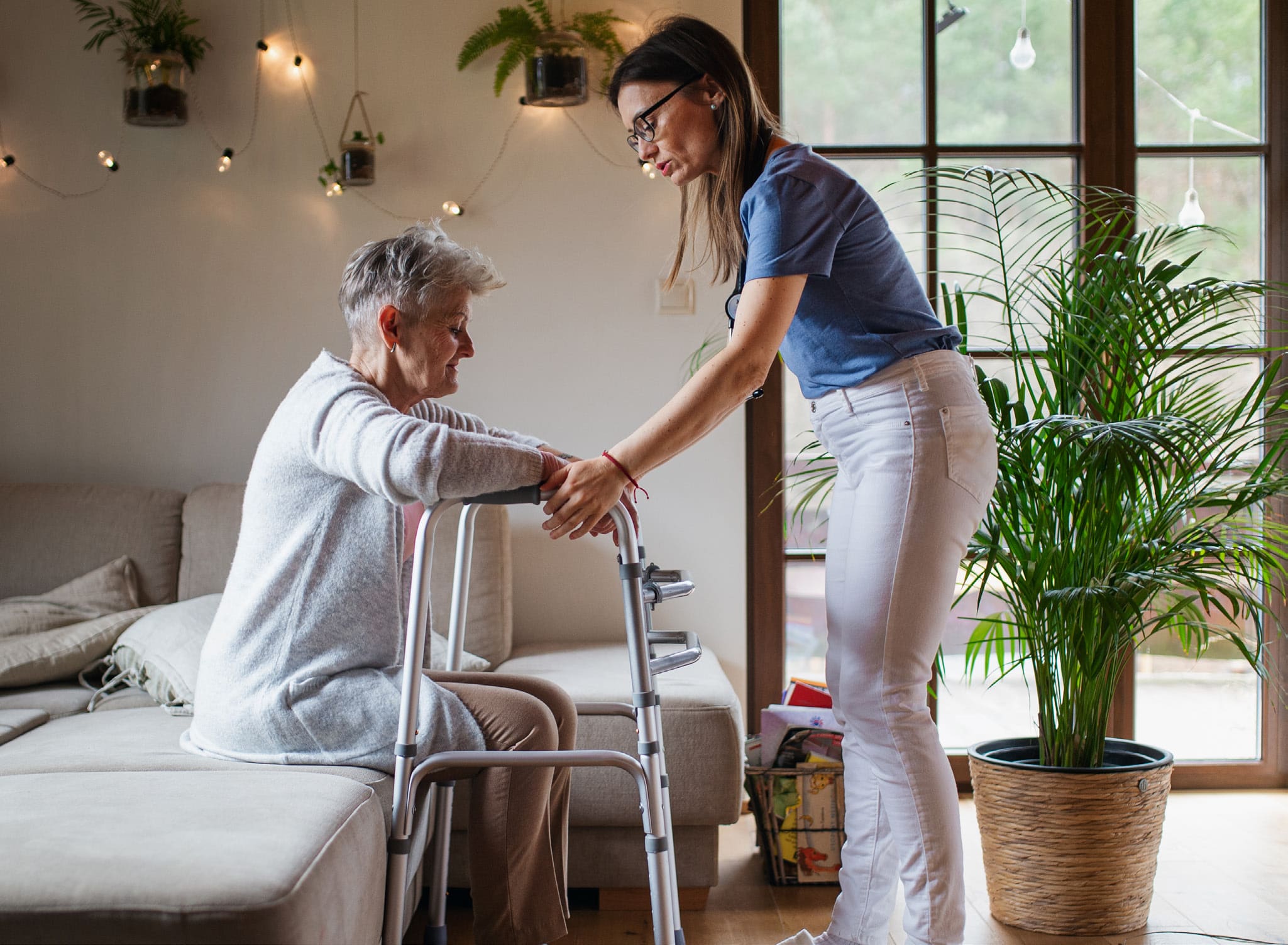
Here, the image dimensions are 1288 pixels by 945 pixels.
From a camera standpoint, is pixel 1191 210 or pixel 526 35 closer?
pixel 526 35

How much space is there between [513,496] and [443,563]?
123cm

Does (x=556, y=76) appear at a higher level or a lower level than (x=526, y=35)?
lower

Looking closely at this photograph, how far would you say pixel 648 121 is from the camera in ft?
5.39

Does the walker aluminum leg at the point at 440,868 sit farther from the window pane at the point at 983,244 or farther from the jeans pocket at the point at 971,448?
the window pane at the point at 983,244

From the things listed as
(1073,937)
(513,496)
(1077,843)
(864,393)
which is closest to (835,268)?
(864,393)

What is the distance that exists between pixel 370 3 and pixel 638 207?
886 mm

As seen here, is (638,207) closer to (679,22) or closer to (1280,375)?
(679,22)

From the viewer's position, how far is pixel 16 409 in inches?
114

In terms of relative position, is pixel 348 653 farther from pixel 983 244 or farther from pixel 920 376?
pixel 983 244

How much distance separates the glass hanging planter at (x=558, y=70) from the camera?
2.71 m

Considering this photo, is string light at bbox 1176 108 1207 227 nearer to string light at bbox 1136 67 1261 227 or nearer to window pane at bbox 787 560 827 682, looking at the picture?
string light at bbox 1136 67 1261 227

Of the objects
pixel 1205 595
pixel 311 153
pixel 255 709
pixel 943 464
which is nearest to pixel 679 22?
pixel 943 464

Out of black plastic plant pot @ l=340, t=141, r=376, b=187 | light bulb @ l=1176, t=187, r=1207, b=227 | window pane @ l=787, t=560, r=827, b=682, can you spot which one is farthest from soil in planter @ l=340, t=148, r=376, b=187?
light bulb @ l=1176, t=187, r=1207, b=227

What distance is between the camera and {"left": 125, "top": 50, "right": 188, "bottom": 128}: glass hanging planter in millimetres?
2727
